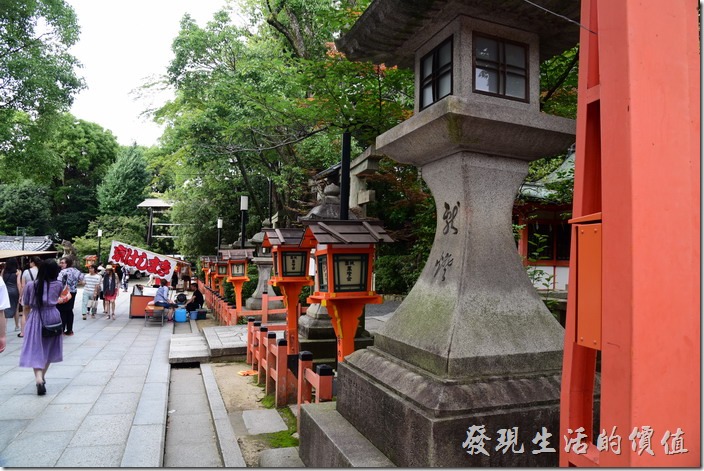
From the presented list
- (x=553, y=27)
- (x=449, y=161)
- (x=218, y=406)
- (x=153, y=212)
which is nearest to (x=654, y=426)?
(x=449, y=161)

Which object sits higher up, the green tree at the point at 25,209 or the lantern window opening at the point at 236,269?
the green tree at the point at 25,209

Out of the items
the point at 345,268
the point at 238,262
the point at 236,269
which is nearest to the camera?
the point at 345,268

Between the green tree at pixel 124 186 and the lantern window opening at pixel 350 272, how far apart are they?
42773 millimetres

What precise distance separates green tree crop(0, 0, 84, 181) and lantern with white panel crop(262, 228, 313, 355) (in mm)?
7523

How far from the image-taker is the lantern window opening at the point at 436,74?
3443mm

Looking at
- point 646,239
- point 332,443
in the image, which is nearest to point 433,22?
point 646,239

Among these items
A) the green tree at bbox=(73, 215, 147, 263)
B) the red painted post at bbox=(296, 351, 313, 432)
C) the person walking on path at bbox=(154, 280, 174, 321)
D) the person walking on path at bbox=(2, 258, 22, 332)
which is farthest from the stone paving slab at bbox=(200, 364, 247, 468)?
the green tree at bbox=(73, 215, 147, 263)

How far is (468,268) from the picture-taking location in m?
3.23

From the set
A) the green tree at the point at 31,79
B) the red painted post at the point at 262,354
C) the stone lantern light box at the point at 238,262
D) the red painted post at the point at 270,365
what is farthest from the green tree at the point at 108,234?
the red painted post at the point at 270,365

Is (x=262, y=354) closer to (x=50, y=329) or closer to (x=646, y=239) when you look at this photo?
(x=50, y=329)

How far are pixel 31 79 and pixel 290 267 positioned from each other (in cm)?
1113

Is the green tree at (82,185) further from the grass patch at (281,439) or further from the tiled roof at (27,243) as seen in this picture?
the grass patch at (281,439)

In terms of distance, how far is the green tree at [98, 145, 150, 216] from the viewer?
142ft

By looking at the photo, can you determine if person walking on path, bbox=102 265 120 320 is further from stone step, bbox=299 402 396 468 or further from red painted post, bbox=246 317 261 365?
stone step, bbox=299 402 396 468
